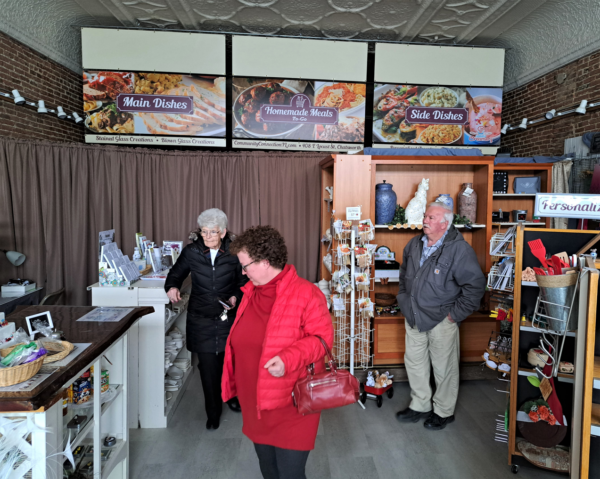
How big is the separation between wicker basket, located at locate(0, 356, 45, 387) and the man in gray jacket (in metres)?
2.46

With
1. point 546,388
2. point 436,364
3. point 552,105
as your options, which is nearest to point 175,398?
point 436,364

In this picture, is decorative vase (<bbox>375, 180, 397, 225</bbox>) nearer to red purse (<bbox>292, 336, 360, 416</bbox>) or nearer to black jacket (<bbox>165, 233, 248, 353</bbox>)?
black jacket (<bbox>165, 233, 248, 353</bbox>)

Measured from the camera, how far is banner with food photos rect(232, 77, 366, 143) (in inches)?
208

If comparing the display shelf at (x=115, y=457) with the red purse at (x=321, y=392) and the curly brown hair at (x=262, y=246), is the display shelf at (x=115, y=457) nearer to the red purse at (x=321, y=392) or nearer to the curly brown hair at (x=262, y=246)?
the red purse at (x=321, y=392)

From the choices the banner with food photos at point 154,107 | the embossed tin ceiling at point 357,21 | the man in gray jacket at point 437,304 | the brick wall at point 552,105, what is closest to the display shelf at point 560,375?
the man in gray jacket at point 437,304

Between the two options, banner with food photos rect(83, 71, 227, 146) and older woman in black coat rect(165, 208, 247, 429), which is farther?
banner with food photos rect(83, 71, 227, 146)

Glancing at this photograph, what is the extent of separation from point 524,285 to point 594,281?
3.62ft

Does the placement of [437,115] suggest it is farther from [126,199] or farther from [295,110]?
[126,199]

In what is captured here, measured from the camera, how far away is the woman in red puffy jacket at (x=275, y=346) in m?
1.65

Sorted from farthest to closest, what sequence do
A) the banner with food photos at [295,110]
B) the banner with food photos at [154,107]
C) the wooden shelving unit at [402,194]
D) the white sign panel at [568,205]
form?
the banner with food photos at [295,110] → the banner with food photos at [154,107] → the wooden shelving unit at [402,194] → the white sign panel at [568,205]

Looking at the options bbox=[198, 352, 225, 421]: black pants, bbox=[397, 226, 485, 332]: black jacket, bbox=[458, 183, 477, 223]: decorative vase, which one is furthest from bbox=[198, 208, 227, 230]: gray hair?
bbox=[458, 183, 477, 223]: decorative vase

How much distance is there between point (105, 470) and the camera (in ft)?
6.75

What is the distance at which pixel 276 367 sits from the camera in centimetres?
154

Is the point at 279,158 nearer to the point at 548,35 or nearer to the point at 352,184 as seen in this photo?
the point at 352,184
